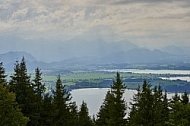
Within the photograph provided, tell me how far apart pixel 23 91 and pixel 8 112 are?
605 cm

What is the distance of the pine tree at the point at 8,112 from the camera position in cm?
1775

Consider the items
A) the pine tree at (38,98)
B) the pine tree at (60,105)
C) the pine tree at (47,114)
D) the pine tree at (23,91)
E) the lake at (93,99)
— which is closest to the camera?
the pine tree at (23,91)

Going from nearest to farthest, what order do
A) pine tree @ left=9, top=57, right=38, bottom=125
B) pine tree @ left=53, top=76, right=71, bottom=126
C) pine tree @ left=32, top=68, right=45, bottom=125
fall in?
1. pine tree @ left=9, top=57, right=38, bottom=125
2. pine tree @ left=32, top=68, right=45, bottom=125
3. pine tree @ left=53, top=76, right=71, bottom=126

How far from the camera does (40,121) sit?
2641 centimetres

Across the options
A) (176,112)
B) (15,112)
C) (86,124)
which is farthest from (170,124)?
(86,124)

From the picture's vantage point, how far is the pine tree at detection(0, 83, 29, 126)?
17.8m

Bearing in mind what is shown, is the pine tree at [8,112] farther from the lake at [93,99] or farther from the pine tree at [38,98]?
the lake at [93,99]

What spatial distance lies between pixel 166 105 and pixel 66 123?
372 inches

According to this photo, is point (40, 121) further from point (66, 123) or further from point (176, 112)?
Result: point (176, 112)

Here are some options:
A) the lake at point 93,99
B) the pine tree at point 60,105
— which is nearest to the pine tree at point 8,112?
the pine tree at point 60,105

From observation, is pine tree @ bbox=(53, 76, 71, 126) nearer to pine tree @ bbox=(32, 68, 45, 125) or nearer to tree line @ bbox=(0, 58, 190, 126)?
tree line @ bbox=(0, 58, 190, 126)

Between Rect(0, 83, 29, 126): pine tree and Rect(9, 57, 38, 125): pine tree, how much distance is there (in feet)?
18.9

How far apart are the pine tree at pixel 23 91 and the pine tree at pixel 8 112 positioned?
5771 mm

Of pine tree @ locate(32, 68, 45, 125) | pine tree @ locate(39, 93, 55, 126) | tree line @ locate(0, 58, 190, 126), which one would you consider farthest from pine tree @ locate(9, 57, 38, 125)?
pine tree @ locate(39, 93, 55, 126)
